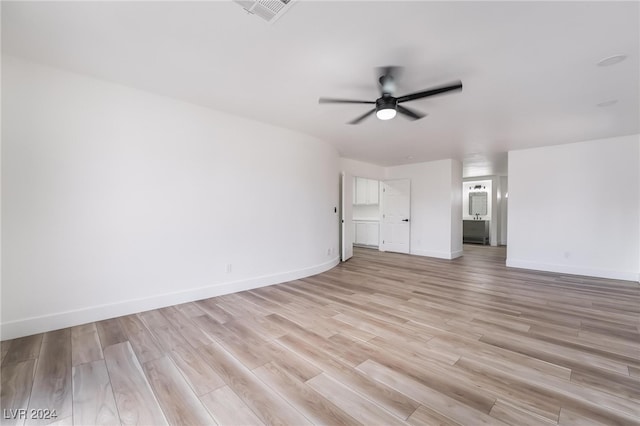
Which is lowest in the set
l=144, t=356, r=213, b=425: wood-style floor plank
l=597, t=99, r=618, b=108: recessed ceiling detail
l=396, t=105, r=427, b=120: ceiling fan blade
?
l=144, t=356, r=213, b=425: wood-style floor plank

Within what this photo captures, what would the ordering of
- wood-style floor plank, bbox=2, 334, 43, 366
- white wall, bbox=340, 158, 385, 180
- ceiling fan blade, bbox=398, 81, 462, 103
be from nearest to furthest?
wood-style floor plank, bbox=2, 334, 43, 366
ceiling fan blade, bbox=398, 81, 462, 103
white wall, bbox=340, 158, 385, 180

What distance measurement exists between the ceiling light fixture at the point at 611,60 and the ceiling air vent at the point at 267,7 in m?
2.85

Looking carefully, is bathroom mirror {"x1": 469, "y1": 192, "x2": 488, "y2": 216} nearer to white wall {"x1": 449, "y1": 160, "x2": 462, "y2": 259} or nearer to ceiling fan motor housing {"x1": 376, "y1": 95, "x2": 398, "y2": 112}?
white wall {"x1": 449, "y1": 160, "x2": 462, "y2": 259}

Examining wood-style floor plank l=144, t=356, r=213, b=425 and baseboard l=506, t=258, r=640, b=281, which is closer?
wood-style floor plank l=144, t=356, r=213, b=425

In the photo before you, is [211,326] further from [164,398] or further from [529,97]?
[529,97]

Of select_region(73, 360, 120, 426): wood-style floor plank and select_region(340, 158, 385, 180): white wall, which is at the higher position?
select_region(340, 158, 385, 180): white wall

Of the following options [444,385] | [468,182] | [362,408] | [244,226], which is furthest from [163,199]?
[468,182]

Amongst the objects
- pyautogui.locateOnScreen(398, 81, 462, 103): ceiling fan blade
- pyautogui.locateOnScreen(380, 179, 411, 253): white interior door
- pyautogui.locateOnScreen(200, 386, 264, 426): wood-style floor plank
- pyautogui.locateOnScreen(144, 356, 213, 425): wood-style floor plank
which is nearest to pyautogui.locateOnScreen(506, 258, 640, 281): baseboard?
pyautogui.locateOnScreen(380, 179, 411, 253): white interior door

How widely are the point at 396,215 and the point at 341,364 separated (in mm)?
6119

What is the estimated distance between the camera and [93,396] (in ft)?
5.68

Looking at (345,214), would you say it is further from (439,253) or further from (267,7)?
(267,7)

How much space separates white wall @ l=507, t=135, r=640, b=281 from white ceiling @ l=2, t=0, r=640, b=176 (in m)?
1.43

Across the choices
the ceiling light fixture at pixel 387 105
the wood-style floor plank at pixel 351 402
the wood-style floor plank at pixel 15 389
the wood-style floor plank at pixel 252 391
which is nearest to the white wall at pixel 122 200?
the wood-style floor plank at pixel 15 389

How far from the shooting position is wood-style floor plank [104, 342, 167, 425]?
5.11 ft
